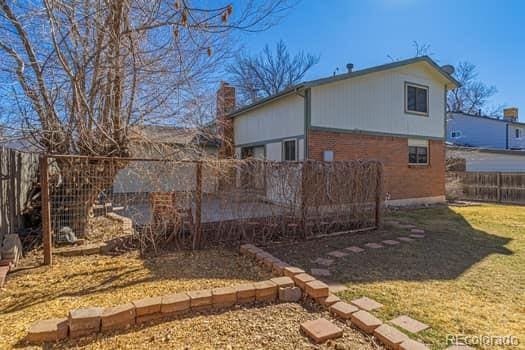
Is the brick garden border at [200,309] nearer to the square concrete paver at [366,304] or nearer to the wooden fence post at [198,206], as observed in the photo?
the square concrete paver at [366,304]

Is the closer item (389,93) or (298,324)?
(298,324)

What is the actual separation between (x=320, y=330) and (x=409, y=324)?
84 centimetres

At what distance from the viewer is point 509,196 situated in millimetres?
12930

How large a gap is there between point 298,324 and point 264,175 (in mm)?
2967

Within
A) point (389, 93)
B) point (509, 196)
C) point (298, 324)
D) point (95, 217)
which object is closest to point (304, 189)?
point (298, 324)

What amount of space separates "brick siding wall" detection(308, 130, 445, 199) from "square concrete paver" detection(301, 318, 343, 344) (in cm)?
683

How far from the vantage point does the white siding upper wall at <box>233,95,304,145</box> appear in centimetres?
952

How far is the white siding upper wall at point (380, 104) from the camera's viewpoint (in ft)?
30.9

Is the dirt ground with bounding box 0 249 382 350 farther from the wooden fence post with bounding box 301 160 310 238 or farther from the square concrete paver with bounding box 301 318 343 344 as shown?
the wooden fence post with bounding box 301 160 310 238

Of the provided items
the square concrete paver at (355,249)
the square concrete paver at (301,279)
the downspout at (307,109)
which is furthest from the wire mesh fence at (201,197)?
the downspout at (307,109)

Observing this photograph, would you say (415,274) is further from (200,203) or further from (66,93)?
(66,93)

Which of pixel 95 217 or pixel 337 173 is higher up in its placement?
pixel 337 173

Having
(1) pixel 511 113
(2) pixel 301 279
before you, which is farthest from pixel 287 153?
(1) pixel 511 113

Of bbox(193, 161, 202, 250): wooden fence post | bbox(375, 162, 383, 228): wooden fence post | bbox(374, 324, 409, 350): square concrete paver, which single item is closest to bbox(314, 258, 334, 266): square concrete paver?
bbox(374, 324, 409, 350): square concrete paver
